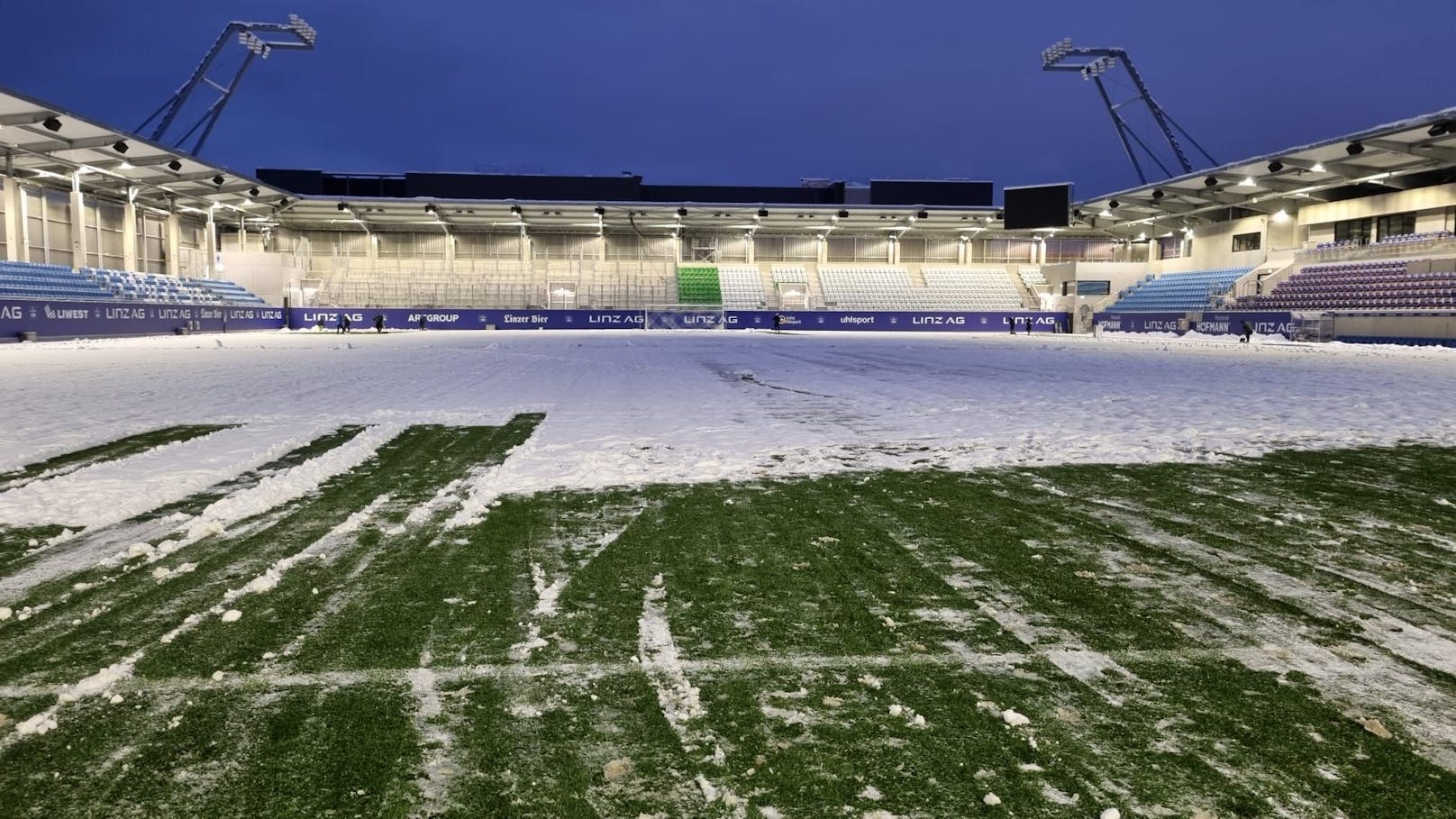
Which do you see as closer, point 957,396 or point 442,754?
point 442,754

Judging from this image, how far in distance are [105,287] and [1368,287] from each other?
5340 centimetres

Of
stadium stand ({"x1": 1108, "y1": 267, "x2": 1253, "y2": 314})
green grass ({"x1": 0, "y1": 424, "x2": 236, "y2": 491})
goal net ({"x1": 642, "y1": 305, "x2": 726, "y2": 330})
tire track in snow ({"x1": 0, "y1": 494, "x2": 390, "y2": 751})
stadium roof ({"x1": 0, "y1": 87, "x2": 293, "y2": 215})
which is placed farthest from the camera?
goal net ({"x1": 642, "y1": 305, "x2": 726, "y2": 330})

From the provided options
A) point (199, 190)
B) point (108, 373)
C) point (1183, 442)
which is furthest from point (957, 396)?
point (199, 190)

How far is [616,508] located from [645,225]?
53.7 meters

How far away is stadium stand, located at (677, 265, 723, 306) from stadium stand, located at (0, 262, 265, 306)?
1013 inches

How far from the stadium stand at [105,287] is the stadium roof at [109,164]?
432 centimetres

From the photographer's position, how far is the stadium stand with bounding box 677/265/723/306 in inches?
2240

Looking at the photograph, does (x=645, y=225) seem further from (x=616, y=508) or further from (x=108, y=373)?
(x=616, y=508)

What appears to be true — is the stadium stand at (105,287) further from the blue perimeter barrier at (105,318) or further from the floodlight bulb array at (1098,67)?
the floodlight bulb array at (1098,67)

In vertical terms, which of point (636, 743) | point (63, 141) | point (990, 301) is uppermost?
point (63, 141)

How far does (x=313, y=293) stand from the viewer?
53969 mm

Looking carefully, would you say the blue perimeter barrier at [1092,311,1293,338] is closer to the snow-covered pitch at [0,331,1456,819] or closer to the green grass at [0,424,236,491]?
the snow-covered pitch at [0,331,1456,819]

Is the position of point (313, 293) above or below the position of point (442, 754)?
above

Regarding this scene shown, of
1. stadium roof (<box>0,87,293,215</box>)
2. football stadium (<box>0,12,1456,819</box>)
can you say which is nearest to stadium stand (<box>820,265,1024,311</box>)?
stadium roof (<box>0,87,293,215</box>)
